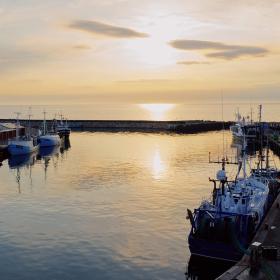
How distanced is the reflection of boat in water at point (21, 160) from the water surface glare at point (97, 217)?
1.30 feet

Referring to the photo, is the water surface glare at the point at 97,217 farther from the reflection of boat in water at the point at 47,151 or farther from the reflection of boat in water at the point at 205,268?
the reflection of boat in water at the point at 47,151

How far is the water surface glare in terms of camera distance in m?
33.1

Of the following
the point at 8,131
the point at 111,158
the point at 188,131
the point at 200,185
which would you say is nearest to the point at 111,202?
the point at 200,185

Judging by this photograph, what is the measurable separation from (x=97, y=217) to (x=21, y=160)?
2171 inches

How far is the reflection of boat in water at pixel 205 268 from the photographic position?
31906 mm

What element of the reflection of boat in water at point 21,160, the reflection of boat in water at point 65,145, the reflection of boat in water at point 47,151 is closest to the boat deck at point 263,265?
the reflection of boat in water at point 21,160

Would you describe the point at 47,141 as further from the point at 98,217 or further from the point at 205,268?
the point at 205,268

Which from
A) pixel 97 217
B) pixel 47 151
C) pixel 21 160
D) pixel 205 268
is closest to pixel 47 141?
pixel 47 151

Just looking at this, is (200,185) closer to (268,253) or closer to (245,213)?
(245,213)

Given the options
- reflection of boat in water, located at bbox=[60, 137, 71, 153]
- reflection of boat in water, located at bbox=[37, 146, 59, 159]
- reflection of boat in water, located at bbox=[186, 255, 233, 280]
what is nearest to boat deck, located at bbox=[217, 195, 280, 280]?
reflection of boat in water, located at bbox=[186, 255, 233, 280]

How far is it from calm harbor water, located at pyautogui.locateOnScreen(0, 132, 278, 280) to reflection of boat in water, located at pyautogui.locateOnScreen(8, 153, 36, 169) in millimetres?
233

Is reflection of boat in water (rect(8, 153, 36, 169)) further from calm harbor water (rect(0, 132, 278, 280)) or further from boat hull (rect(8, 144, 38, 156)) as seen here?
boat hull (rect(8, 144, 38, 156))

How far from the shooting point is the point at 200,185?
65.8 meters

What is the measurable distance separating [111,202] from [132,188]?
975cm
